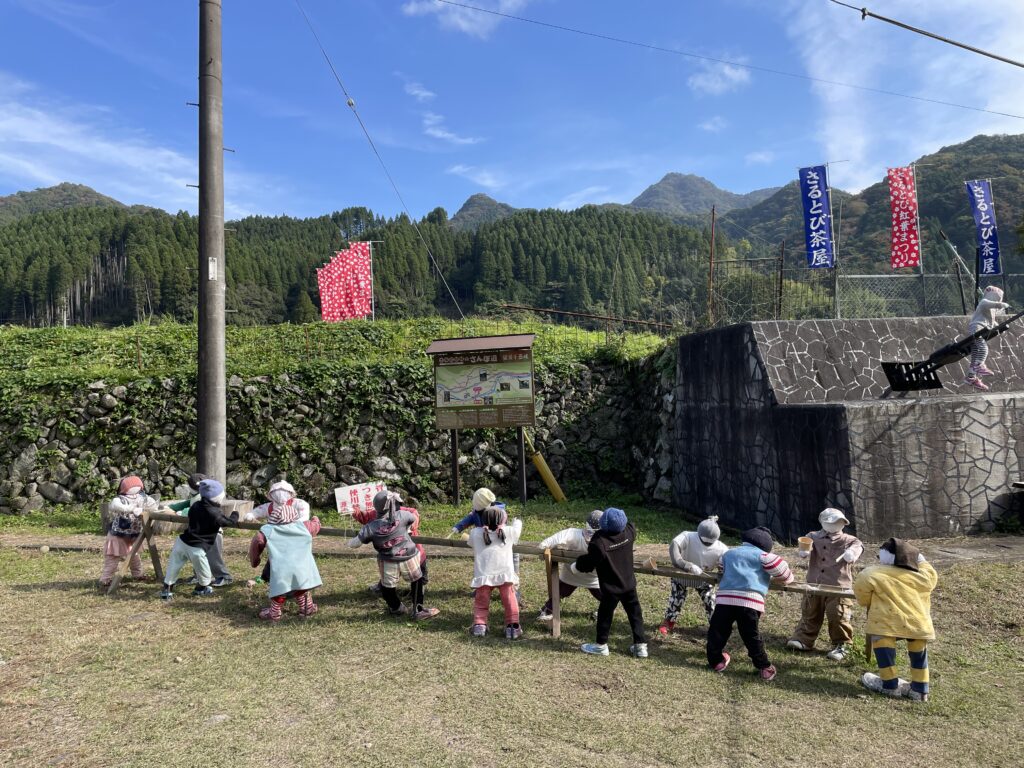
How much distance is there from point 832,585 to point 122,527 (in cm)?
631

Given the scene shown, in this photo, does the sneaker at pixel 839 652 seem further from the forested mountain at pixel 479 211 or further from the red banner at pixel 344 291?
the forested mountain at pixel 479 211

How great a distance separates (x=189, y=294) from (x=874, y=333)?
47772mm

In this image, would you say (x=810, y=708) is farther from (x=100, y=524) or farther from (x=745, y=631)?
(x=100, y=524)

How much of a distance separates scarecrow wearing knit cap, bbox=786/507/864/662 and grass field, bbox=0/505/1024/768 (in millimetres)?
177

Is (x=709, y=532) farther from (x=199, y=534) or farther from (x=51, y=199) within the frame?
(x=51, y=199)

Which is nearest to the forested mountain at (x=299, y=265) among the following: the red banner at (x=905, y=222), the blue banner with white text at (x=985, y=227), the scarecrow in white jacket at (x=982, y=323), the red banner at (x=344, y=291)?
the red banner at (x=344, y=291)

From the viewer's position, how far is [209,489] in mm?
6027

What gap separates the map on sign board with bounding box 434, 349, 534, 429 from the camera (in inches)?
405

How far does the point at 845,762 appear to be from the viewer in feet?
11.1

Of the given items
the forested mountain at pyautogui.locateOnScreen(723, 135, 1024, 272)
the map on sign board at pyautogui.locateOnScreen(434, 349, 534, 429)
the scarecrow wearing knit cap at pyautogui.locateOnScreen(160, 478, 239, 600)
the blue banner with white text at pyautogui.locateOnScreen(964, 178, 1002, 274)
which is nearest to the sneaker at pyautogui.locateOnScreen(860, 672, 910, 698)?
the scarecrow wearing knit cap at pyautogui.locateOnScreen(160, 478, 239, 600)

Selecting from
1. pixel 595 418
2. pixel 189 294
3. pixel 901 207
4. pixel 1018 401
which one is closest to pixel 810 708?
pixel 1018 401

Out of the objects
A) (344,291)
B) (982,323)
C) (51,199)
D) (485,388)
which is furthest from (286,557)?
(51,199)

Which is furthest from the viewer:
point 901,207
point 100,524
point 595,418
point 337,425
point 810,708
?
point 901,207

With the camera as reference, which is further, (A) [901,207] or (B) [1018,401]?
(A) [901,207]
